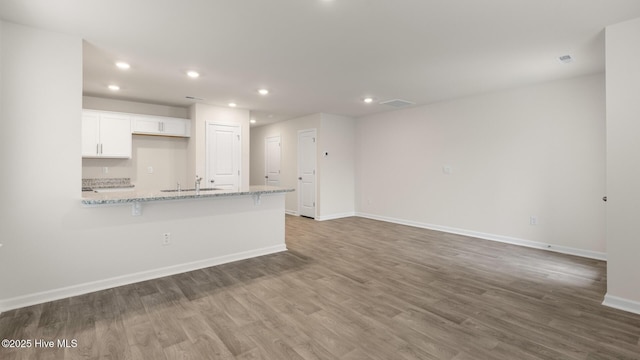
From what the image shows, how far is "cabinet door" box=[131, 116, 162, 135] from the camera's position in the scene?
5.13 metres

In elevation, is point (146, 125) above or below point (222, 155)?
above

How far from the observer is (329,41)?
2947 mm

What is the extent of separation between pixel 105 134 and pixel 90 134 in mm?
197

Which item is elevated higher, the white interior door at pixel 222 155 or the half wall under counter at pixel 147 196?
the white interior door at pixel 222 155

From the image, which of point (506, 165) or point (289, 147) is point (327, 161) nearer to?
point (289, 147)

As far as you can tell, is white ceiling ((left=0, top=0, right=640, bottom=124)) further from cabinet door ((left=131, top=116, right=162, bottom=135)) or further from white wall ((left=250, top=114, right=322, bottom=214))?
white wall ((left=250, top=114, right=322, bottom=214))

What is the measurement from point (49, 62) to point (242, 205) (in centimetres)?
241

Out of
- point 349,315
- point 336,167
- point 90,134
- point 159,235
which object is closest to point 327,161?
point 336,167

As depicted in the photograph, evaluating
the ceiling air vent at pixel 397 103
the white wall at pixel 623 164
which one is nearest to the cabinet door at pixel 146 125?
the ceiling air vent at pixel 397 103

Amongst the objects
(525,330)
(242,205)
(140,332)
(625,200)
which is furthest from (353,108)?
(140,332)

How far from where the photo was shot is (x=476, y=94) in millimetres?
5066

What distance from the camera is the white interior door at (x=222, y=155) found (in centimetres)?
576

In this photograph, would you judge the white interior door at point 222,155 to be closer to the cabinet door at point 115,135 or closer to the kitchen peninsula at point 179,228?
the cabinet door at point 115,135

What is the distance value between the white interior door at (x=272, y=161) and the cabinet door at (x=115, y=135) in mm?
3769
